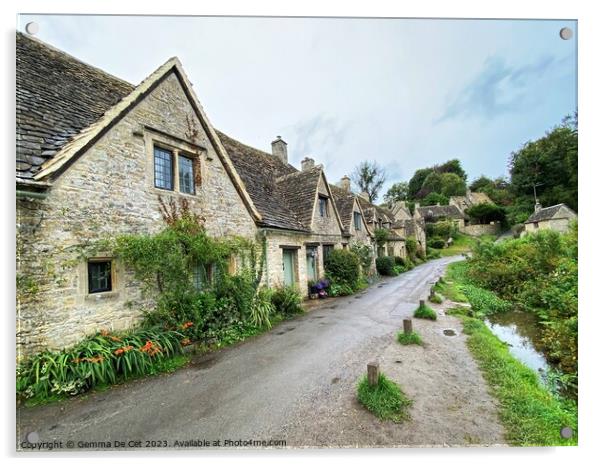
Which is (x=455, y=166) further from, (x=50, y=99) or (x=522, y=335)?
(x=50, y=99)

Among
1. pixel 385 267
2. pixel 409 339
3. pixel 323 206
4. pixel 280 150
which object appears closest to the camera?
pixel 409 339

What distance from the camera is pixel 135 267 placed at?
17.4 feet

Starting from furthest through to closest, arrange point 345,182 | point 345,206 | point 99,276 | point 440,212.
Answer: point 440,212
point 345,182
point 345,206
point 99,276

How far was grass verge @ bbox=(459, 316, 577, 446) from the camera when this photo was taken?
2861 mm

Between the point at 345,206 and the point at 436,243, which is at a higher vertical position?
the point at 345,206

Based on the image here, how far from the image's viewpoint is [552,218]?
582cm

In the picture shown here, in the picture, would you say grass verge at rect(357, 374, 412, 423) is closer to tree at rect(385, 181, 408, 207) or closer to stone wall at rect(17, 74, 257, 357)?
stone wall at rect(17, 74, 257, 357)

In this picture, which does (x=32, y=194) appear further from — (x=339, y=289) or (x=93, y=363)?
(x=339, y=289)

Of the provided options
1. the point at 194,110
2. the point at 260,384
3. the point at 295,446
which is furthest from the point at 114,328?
the point at 194,110

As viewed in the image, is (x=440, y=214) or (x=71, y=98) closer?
(x=71, y=98)

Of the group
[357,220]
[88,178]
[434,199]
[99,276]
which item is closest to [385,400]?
[99,276]

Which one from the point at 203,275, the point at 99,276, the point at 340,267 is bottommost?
the point at 340,267

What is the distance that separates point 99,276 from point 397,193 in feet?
153
